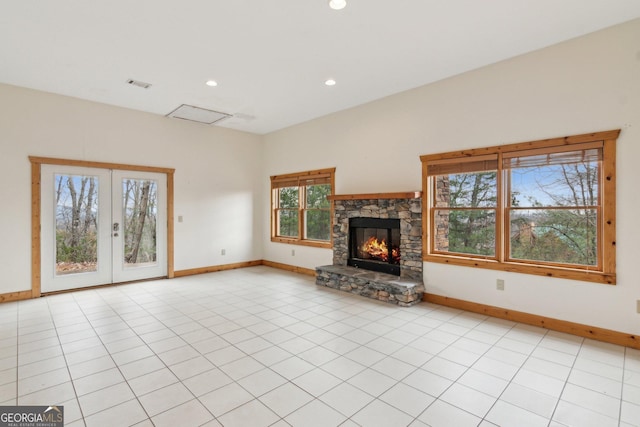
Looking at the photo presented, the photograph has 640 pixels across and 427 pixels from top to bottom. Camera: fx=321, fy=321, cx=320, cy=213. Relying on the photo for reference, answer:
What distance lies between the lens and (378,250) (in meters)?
5.42

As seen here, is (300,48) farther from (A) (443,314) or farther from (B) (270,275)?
(B) (270,275)

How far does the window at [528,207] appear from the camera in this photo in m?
3.36

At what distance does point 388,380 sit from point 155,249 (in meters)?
5.23

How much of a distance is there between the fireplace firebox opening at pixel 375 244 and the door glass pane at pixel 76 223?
442 cm

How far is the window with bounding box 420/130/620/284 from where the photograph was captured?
11.0 ft

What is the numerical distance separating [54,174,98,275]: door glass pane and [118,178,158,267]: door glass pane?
0.46 metres

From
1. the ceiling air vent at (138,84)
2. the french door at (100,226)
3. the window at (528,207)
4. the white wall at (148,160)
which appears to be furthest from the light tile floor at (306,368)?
the ceiling air vent at (138,84)

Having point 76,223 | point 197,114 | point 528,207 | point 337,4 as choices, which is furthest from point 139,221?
point 528,207

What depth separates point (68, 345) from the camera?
10.5 ft

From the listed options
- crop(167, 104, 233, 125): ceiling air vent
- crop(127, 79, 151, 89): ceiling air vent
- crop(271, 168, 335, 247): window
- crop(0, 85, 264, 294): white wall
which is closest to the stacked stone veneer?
crop(271, 168, 335, 247): window

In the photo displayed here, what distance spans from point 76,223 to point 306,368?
4.80m

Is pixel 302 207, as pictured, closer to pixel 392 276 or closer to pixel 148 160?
pixel 392 276

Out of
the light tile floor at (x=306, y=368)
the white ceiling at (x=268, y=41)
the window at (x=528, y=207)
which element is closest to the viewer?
the light tile floor at (x=306, y=368)

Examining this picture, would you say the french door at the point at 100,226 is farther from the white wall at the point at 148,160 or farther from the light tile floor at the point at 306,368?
the light tile floor at the point at 306,368
